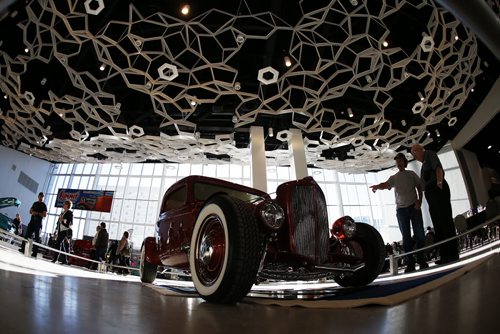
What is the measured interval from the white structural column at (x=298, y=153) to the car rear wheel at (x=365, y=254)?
9.14m

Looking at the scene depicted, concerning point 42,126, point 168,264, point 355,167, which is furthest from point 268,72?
point 42,126

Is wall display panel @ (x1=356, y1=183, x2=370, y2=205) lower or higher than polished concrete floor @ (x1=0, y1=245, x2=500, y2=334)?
higher

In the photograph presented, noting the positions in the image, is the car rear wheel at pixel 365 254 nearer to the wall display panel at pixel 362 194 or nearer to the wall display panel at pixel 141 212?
the wall display panel at pixel 141 212

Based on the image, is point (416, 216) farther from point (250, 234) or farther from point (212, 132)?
point (212, 132)

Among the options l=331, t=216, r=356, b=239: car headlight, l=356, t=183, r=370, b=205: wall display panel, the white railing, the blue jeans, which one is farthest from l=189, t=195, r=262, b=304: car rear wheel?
l=356, t=183, r=370, b=205: wall display panel

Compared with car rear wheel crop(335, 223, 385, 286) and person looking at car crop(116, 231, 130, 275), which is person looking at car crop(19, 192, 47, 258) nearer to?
person looking at car crop(116, 231, 130, 275)

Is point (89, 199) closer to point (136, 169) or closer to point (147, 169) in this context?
point (136, 169)

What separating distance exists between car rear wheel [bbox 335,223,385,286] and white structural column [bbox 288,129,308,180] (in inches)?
360

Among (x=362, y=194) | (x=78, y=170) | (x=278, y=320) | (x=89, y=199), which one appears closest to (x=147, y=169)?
(x=89, y=199)

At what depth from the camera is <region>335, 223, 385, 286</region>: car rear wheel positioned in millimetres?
3246

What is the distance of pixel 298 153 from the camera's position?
13273 mm

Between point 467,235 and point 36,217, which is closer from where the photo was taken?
point 467,235

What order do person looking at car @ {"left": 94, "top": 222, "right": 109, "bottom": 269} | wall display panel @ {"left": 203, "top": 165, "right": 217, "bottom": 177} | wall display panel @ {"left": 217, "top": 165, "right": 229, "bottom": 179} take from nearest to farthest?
1. person looking at car @ {"left": 94, "top": 222, "right": 109, "bottom": 269}
2. wall display panel @ {"left": 217, "top": 165, "right": 229, "bottom": 179}
3. wall display panel @ {"left": 203, "top": 165, "right": 217, "bottom": 177}

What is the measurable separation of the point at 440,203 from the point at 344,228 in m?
1.93
